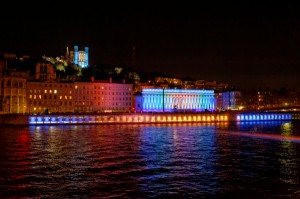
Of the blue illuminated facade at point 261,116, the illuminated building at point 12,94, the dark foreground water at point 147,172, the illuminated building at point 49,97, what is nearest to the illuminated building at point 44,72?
the illuminated building at point 49,97

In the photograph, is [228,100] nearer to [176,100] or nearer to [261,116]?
[176,100]

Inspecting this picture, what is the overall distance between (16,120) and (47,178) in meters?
57.7

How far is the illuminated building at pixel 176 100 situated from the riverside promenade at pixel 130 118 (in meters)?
17.6

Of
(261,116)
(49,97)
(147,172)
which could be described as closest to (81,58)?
(49,97)

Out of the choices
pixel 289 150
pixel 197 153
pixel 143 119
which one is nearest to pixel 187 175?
pixel 197 153

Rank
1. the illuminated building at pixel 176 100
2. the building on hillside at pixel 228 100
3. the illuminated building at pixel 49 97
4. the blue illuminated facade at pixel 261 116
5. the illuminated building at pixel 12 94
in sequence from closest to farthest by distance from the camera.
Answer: the illuminated building at pixel 12 94 < the illuminated building at pixel 49 97 < the blue illuminated facade at pixel 261 116 < the illuminated building at pixel 176 100 < the building on hillside at pixel 228 100

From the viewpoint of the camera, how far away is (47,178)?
22.1m

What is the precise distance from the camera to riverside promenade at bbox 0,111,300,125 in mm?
77500

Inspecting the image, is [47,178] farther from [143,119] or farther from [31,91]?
[31,91]

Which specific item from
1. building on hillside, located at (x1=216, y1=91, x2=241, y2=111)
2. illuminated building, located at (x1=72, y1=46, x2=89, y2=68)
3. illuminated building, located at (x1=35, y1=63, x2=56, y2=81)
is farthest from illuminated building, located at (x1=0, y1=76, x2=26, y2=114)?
building on hillside, located at (x1=216, y1=91, x2=241, y2=111)

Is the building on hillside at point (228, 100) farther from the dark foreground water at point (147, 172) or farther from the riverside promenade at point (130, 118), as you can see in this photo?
the dark foreground water at point (147, 172)

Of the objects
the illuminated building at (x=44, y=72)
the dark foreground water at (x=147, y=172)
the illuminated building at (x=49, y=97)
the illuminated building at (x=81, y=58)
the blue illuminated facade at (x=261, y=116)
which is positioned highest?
the illuminated building at (x=81, y=58)

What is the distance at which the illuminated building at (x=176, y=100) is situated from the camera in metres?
130

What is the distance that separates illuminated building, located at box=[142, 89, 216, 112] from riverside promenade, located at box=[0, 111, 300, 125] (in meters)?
17.6
